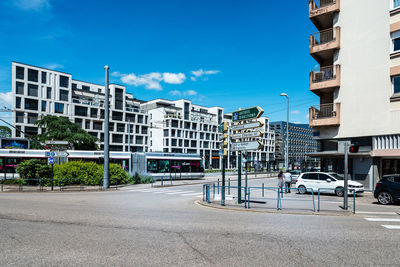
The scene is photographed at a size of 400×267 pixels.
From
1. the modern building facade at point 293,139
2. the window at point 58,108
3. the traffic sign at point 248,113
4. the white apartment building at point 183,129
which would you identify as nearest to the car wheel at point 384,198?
the traffic sign at point 248,113

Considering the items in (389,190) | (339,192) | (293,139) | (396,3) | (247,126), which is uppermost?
(396,3)

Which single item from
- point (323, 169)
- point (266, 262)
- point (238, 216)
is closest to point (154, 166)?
point (323, 169)

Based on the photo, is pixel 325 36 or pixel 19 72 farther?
pixel 19 72

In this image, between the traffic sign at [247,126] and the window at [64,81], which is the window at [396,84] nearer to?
the traffic sign at [247,126]

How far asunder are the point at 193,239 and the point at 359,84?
20410 mm

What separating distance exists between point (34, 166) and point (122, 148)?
47.2 metres

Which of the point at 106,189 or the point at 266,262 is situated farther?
the point at 106,189

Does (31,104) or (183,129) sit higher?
(31,104)

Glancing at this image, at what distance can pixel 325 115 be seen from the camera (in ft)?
81.8

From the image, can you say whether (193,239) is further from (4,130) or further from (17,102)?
(4,130)

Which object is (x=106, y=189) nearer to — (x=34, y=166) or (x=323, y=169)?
(x=34, y=166)

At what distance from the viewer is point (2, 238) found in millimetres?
7836

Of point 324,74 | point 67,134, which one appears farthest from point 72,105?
point 324,74

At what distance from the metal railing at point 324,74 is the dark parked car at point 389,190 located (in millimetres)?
11160
